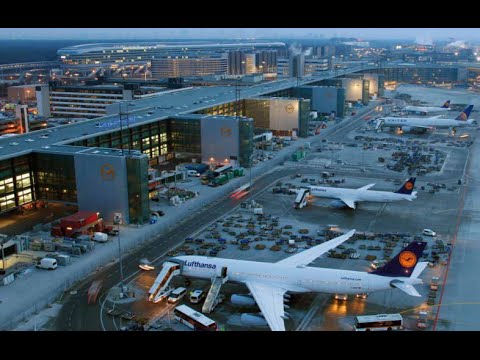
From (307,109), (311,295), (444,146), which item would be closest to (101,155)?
(311,295)

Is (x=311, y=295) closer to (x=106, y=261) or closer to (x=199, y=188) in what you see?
(x=106, y=261)

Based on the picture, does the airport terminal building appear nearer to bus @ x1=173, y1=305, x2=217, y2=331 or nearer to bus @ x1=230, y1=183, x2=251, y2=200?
bus @ x1=230, y1=183, x2=251, y2=200

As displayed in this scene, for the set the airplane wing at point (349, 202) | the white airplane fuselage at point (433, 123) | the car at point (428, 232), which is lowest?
the car at point (428, 232)

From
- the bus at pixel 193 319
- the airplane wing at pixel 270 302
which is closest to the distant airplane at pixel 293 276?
the airplane wing at pixel 270 302

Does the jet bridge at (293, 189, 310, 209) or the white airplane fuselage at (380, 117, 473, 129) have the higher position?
the white airplane fuselage at (380, 117, 473, 129)

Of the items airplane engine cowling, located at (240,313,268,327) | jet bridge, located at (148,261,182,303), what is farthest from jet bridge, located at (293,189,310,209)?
airplane engine cowling, located at (240,313,268,327)

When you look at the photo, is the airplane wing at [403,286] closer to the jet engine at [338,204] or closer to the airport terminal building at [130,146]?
the jet engine at [338,204]

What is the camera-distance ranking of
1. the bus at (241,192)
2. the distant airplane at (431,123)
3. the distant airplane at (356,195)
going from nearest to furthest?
the distant airplane at (356,195) → the bus at (241,192) → the distant airplane at (431,123)
